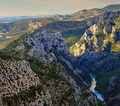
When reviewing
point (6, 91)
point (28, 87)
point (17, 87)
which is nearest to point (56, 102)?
point (28, 87)

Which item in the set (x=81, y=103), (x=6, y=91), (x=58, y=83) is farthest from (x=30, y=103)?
(x=81, y=103)

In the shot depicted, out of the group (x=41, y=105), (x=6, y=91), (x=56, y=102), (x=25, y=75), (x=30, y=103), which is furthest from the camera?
(x=56, y=102)

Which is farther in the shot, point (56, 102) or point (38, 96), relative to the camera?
point (56, 102)

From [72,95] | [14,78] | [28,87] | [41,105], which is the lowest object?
[72,95]

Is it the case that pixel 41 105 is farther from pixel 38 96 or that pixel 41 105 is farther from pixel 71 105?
pixel 71 105

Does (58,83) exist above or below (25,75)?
below

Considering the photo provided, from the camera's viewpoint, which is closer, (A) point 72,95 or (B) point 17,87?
(B) point 17,87

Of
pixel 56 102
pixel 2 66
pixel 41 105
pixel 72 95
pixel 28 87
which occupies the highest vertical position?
pixel 2 66

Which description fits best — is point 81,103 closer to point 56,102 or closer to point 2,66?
point 56,102

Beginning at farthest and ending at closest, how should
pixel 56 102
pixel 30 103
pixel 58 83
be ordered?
1. pixel 58 83
2. pixel 56 102
3. pixel 30 103
